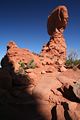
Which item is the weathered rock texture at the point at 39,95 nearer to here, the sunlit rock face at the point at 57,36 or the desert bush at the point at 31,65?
the desert bush at the point at 31,65

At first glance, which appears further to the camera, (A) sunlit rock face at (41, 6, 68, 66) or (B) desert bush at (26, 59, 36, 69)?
(A) sunlit rock face at (41, 6, 68, 66)

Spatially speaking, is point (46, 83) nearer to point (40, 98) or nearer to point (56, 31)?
point (40, 98)

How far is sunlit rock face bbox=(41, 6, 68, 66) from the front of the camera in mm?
24078

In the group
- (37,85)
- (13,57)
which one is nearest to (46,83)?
(37,85)

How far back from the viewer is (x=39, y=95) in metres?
13.0

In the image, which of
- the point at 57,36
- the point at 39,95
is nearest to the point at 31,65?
the point at 39,95

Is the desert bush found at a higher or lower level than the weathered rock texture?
higher

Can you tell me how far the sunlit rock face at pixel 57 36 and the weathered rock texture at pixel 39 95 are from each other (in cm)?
588

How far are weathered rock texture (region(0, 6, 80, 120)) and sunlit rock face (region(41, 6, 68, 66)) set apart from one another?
19.3ft

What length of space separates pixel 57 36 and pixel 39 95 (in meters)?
12.7

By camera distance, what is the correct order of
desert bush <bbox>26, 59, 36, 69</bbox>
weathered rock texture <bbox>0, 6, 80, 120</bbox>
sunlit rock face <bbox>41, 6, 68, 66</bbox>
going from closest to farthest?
weathered rock texture <bbox>0, 6, 80, 120</bbox>, desert bush <bbox>26, 59, 36, 69</bbox>, sunlit rock face <bbox>41, 6, 68, 66</bbox>

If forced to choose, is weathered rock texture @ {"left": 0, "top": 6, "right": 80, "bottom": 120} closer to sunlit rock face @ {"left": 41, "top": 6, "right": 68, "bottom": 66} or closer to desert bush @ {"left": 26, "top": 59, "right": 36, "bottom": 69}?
desert bush @ {"left": 26, "top": 59, "right": 36, "bottom": 69}

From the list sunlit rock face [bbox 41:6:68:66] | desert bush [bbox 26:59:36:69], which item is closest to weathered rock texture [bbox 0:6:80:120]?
desert bush [bbox 26:59:36:69]

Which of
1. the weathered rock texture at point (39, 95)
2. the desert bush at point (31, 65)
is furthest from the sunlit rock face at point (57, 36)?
the weathered rock texture at point (39, 95)
